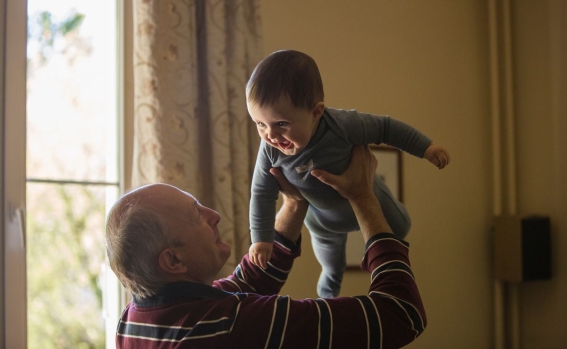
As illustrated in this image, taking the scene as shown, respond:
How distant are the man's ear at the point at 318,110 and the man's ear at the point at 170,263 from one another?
450mm

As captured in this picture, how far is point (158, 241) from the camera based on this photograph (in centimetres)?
129

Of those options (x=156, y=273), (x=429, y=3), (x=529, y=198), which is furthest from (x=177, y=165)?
(x=529, y=198)

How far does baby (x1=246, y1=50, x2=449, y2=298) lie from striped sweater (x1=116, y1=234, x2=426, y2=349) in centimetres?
24

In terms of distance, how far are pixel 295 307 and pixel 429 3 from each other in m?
2.78

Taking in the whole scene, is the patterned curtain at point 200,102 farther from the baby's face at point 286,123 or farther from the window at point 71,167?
the baby's face at point 286,123

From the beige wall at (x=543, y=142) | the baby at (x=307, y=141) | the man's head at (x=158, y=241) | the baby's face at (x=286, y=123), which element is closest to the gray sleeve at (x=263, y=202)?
the baby at (x=307, y=141)

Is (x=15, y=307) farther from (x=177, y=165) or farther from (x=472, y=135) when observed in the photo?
(x=472, y=135)

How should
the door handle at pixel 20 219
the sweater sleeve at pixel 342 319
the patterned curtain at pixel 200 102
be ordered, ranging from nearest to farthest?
1. the sweater sleeve at pixel 342 319
2. the door handle at pixel 20 219
3. the patterned curtain at pixel 200 102

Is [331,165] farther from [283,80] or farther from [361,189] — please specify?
[283,80]

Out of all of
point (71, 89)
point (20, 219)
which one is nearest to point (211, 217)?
point (20, 219)

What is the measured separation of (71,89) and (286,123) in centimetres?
152

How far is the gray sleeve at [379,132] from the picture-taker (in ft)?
4.87

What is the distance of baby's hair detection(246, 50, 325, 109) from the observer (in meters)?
1.38

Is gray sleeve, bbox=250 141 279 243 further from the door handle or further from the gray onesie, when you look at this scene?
the door handle
